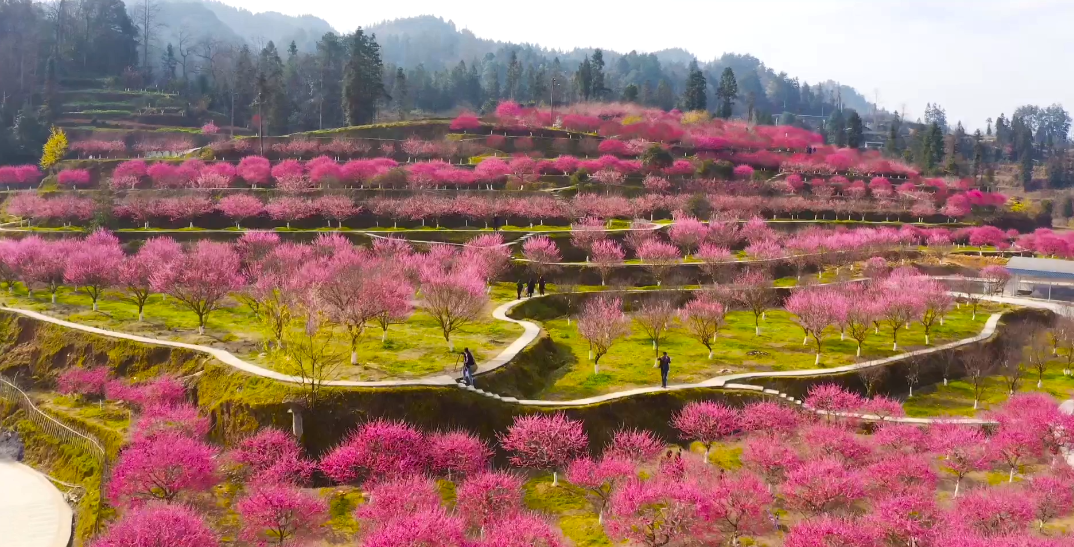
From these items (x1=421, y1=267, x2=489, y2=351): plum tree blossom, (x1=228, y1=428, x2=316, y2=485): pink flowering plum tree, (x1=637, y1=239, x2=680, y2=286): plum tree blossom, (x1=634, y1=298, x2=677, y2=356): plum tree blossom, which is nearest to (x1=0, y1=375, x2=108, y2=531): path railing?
(x1=228, y1=428, x2=316, y2=485): pink flowering plum tree

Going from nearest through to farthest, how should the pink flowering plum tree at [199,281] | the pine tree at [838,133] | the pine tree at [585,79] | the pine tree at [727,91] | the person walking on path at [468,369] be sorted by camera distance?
the person walking on path at [468,369] < the pink flowering plum tree at [199,281] < the pine tree at [727,91] < the pine tree at [838,133] < the pine tree at [585,79]

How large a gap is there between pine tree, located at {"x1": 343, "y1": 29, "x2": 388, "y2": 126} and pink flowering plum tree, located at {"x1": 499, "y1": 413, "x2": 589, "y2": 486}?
8037cm

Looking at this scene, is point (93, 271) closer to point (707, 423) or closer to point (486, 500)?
point (486, 500)

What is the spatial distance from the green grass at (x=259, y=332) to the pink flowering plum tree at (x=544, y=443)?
545 centimetres

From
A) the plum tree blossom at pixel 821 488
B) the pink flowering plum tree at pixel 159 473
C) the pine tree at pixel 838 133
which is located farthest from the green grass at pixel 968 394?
the pine tree at pixel 838 133

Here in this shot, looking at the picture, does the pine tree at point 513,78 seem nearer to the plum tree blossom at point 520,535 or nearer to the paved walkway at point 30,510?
the paved walkway at point 30,510

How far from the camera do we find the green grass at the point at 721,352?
1436 inches

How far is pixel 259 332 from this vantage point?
40406mm

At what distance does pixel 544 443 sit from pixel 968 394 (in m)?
27.8

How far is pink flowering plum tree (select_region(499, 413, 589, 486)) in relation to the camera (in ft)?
92.3

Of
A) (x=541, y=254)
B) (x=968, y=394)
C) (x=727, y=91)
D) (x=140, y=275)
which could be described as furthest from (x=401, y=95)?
(x=968, y=394)

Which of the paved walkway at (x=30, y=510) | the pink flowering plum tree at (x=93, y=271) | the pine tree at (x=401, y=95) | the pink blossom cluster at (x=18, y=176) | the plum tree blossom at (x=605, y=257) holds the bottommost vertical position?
Answer: the paved walkway at (x=30, y=510)

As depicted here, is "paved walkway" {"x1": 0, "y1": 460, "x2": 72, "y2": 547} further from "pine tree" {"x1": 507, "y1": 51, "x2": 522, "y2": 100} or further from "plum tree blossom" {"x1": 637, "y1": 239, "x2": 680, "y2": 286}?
"pine tree" {"x1": 507, "y1": 51, "x2": 522, "y2": 100}

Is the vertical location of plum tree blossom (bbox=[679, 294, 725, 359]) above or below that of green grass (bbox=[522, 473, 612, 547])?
above
